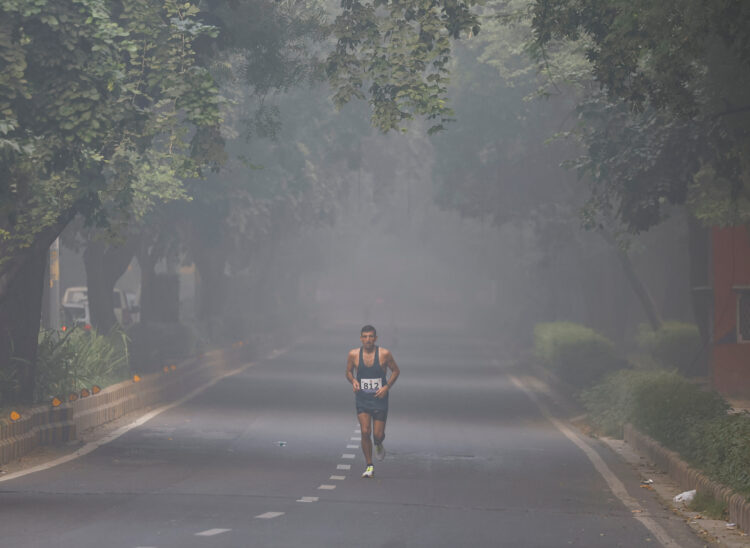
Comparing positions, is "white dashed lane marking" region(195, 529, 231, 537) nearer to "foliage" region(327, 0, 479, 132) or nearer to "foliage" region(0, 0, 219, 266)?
"foliage" region(0, 0, 219, 266)

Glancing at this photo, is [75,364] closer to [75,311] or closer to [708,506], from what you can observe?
[708,506]

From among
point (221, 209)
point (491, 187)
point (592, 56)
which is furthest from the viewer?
point (491, 187)

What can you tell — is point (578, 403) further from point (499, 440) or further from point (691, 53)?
point (691, 53)

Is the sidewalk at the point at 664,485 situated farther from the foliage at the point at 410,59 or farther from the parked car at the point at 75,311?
the parked car at the point at 75,311

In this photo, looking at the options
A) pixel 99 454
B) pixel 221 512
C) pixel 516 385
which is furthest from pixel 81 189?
pixel 516 385

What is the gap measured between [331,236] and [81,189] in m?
61.9

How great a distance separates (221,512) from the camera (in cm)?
1243

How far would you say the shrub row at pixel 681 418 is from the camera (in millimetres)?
→ 13324

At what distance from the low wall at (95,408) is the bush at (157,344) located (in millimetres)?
578

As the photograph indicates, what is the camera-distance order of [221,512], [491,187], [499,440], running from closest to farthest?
[221,512], [499,440], [491,187]

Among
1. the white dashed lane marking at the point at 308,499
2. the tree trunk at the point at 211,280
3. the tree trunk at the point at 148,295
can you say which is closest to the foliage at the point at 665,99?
the white dashed lane marking at the point at 308,499

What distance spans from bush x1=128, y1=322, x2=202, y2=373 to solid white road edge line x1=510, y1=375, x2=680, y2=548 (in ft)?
30.4

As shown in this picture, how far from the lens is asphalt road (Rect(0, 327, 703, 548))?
37.2 feet

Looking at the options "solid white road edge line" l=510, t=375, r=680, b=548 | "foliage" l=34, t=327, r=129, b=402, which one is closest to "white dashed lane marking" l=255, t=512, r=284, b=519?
"solid white road edge line" l=510, t=375, r=680, b=548
